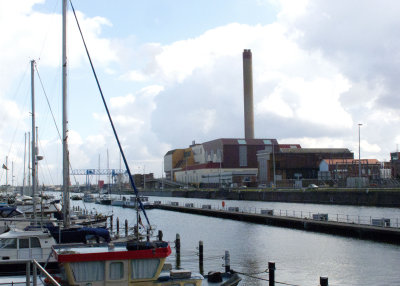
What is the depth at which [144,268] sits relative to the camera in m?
16.9

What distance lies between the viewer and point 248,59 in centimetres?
18400

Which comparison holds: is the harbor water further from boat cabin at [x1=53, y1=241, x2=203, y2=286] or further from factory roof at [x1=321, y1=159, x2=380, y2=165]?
factory roof at [x1=321, y1=159, x2=380, y2=165]

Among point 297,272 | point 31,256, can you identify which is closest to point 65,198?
point 31,256

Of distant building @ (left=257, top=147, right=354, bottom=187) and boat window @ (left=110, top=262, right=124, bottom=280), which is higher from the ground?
distant building @ (left=257, top=147, right=354, bottom=187)

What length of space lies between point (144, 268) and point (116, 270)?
37.1 inches

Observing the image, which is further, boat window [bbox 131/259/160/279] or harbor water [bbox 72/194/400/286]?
harbor water [bbox 72/194/400/286]

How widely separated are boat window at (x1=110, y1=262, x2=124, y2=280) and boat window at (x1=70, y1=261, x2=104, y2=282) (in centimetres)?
40

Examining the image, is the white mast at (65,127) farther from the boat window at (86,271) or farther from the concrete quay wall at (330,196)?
the concrete quay wall at (330,196)

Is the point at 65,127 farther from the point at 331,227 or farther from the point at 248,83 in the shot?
the point at 248,83

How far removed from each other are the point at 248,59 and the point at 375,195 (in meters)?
100

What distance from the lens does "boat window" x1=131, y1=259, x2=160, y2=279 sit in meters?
16.8

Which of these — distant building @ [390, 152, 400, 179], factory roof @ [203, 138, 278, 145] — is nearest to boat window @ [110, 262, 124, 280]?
distant building @ [390, 152, 400, 179]

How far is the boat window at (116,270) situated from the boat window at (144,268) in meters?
0.37

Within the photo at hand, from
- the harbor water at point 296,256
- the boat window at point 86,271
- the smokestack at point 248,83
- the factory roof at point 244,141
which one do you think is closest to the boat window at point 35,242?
the boat window at point 86,271
